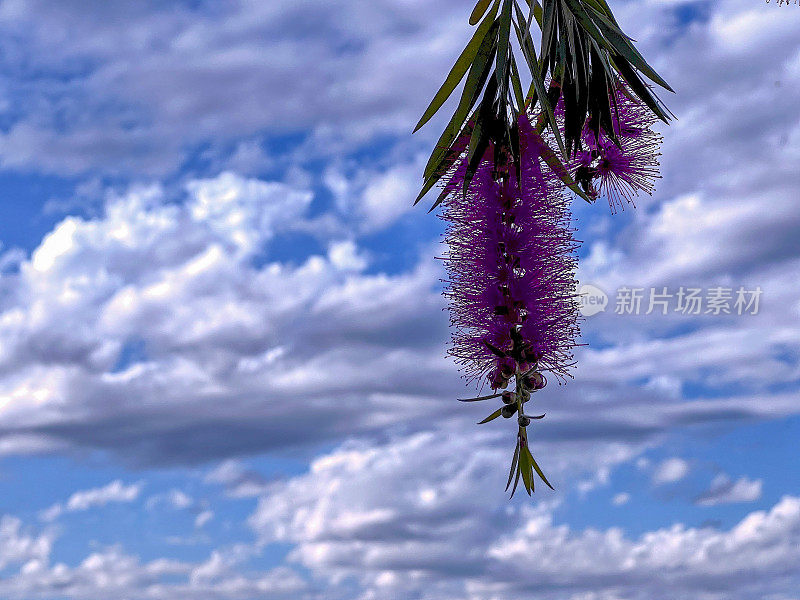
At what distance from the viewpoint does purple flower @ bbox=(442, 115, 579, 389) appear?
5.19 metres

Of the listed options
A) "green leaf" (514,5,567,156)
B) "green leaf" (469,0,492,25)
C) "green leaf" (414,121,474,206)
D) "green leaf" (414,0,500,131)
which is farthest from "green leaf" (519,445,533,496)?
"green leaf" (469,0,492,25)

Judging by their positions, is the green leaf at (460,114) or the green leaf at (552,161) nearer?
the green leaf at (552,161)

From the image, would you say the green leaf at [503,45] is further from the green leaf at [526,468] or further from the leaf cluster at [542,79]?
the green leaf at [526,468]

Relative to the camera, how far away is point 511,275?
5223mm

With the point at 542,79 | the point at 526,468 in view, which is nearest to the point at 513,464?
the point at 526,468

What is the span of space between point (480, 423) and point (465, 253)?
2.79 ft

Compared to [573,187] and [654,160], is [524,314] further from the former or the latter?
[654,160]

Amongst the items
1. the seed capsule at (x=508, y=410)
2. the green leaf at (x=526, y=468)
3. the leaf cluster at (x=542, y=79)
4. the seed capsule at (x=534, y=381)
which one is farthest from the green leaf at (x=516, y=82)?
the green leaf at (x=526, y=468)

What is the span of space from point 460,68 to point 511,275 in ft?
4.18

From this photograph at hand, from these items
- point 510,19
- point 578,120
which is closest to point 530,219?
point 578,120

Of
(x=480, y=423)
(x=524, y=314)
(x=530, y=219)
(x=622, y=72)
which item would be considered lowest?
(x=480, y=423)

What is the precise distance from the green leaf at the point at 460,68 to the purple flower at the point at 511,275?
24.3 inches

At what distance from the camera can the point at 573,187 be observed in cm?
552

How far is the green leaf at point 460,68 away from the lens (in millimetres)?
5743
